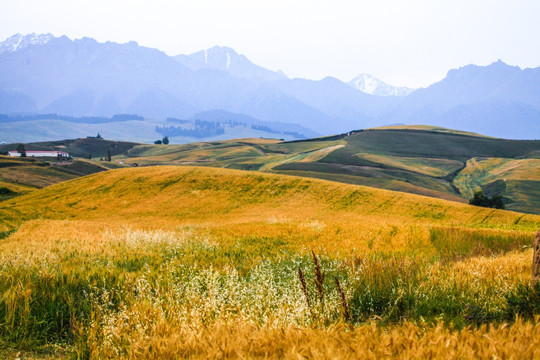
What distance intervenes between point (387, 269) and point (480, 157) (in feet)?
674

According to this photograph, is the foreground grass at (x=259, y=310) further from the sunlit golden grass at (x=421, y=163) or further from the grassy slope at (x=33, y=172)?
the sunlit golden grass at (x=421, y=163)

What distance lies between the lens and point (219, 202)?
197ft

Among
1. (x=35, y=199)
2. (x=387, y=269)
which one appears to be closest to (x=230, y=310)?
(x=387, y=269)

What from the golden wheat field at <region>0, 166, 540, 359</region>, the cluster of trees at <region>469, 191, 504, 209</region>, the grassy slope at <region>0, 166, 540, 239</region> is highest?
the golden wheat field at <region>0, 166, 540, 359</region>

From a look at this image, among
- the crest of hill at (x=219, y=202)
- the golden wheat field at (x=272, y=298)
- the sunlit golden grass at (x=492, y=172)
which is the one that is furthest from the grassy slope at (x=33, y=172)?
the sunlit golden grass at (x=492, y=172)

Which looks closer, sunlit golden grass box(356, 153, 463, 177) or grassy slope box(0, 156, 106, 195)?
grassy slope box(0, 156, 106, 195)

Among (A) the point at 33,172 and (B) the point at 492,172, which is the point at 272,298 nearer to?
(A) the point at 33,172

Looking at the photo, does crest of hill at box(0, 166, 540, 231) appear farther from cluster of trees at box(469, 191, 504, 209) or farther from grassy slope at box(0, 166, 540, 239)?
cluster of trees at box(469, 191, 504, 209)

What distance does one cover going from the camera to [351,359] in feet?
13.6

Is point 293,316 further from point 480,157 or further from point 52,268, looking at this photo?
point 480,157

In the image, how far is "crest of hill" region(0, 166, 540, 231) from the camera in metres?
49.0

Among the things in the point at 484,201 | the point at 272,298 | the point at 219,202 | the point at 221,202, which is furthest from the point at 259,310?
the point at 484,201

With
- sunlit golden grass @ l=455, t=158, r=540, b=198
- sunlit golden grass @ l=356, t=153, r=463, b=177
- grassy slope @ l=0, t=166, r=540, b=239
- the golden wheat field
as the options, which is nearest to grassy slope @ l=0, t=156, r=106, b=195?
grassy slope @ l=0, t=166, r=540, b=239

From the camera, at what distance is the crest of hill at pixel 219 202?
4900 cm
